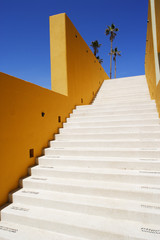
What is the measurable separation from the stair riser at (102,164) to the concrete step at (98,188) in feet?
0.94

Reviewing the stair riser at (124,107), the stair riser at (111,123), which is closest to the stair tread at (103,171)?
the stair riser at (111,123)

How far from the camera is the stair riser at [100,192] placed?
5.87 feet

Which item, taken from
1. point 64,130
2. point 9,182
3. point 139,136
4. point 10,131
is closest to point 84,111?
point 64,130

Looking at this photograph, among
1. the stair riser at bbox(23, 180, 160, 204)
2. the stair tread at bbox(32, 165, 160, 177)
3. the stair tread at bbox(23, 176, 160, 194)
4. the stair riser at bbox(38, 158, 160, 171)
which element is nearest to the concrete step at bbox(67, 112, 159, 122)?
the stair riser at bbox(38, 158, 160, 171)

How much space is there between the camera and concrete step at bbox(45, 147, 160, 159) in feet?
7.93

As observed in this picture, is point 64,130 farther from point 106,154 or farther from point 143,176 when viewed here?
point 143,176

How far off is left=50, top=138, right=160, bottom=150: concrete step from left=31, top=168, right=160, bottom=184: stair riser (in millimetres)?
684

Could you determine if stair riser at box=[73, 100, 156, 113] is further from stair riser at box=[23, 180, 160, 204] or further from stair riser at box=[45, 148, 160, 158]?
stair riser at box=[23, 180, 160, 204]

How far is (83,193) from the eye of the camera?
2037 millimetres

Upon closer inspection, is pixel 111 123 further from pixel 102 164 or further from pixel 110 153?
pixel 102 164

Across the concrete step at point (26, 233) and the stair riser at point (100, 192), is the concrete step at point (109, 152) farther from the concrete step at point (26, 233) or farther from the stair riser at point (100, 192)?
the concrete step at point (26, 233)

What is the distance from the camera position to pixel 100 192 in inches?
77.8

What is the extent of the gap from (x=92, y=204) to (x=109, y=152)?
A: 3.23ft

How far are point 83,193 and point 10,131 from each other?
1.37 metres
